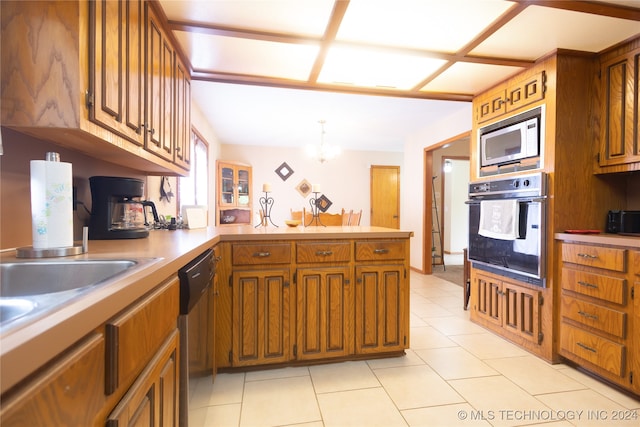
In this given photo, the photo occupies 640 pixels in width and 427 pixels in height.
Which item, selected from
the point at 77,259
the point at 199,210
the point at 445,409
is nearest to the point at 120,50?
the point at 77,259

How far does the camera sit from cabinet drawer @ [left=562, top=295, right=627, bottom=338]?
172cm

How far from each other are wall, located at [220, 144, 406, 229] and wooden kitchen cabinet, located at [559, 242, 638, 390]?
495 cm

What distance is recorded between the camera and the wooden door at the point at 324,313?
1965mm

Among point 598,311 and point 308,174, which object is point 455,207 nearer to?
point 308,174

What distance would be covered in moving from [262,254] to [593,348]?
6.95 ft

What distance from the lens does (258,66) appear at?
234cm

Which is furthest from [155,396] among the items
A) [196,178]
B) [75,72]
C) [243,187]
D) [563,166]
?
[243,187]

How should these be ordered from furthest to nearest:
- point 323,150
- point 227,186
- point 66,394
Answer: point 227,186, point 323,150, point 66,394

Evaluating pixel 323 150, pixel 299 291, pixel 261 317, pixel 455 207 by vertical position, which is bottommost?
pixel 261 317

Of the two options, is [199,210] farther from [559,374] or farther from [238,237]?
[559,374]

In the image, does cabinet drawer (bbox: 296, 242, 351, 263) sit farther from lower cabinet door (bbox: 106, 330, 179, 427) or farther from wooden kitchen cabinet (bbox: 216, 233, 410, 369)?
lower cabinet door (bbox: 106, 330, 179, 427)

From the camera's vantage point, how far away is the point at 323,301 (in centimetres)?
199

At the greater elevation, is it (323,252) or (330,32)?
(330,32)

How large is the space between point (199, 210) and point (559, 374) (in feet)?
9.21
